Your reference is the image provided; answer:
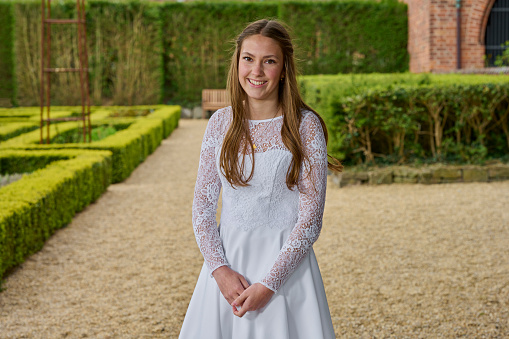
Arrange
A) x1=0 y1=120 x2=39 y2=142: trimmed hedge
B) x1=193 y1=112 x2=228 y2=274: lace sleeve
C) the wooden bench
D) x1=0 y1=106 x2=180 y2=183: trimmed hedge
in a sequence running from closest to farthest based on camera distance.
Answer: x1=193 y1=112 x2=228 y2=274: lace sleeve, x1=0 y1=106 x2=180 y2=183: trimmed hedge, x1=0 y1=120 x2=39 y2=142: trimmed hedge, the wooden bench

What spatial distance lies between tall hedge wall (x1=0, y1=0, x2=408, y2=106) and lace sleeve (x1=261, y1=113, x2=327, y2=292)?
15.9 m

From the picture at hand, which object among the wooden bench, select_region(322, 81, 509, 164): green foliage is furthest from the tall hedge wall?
select_region(322, 81, 509, 164): green foliage

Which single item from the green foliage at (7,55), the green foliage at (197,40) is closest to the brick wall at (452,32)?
the green foliage at (197,40)

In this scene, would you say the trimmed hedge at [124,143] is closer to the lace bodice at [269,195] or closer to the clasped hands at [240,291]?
the lace bodice at [269,195]

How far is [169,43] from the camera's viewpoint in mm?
17750

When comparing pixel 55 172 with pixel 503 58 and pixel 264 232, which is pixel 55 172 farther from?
pixel 503 58

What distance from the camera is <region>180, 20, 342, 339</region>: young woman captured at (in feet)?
5.45

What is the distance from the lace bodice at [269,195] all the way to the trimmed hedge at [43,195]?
250cm

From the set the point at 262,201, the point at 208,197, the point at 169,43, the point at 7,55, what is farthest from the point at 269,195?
the point at 7,55

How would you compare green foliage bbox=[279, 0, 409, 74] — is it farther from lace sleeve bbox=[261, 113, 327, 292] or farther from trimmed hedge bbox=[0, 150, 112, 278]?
lace sleeve bbox=[261, 113, 327, 292]

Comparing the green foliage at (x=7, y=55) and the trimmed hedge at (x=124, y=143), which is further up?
the green foliage at (x=7, y=55)

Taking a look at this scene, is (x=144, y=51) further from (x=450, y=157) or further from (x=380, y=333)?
(x=380, y=333)

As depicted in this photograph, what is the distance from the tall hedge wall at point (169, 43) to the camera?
17.1 meters

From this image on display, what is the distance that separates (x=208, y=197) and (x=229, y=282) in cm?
27
